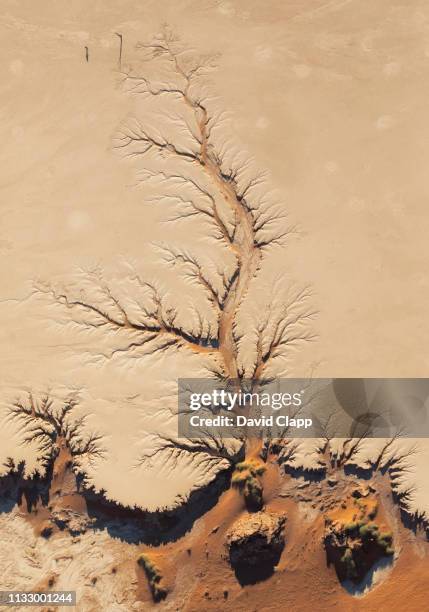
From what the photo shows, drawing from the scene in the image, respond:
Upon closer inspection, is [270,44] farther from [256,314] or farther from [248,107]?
[256,314]

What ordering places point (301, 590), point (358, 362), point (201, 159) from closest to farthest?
point (301, 590), point (358, 362), point (201, 159)

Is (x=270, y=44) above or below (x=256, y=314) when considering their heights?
above

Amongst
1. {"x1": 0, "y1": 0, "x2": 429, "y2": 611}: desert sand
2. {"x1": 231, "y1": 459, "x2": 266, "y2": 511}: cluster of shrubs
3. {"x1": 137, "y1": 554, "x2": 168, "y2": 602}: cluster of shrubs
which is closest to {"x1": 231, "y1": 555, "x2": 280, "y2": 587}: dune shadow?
{"x1": 0, "y1": 0, "x2": 429, "y2": 611}: desert sand

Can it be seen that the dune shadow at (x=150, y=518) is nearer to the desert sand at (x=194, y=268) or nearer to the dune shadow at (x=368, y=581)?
the desert sand at (x=194, y=268)

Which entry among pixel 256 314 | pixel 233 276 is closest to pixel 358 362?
pixel 256 314

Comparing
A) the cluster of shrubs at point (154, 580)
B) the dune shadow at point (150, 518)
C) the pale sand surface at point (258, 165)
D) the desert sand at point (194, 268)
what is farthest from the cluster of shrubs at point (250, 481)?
the cluster of shrubs at point (154, 580)

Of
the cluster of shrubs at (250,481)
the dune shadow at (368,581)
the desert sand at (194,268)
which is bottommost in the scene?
the dune shadow at (368,581)
